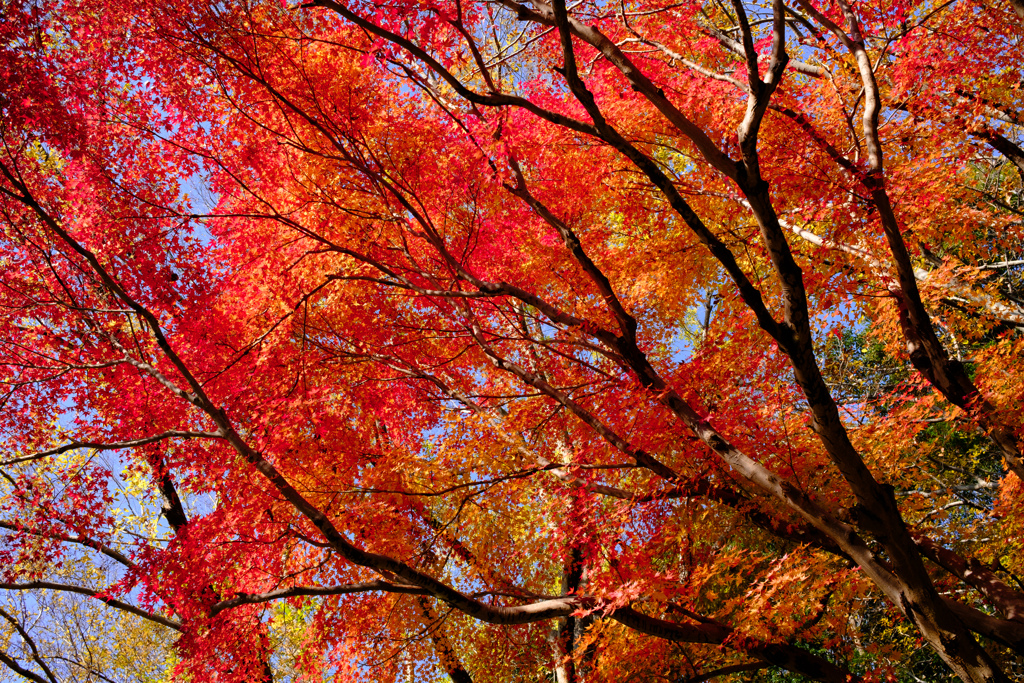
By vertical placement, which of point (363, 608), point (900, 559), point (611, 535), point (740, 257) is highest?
point (740, 257)

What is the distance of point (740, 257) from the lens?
11.7 m

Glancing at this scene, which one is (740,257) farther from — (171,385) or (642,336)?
(171,385)

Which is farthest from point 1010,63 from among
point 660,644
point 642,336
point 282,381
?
point 282,381

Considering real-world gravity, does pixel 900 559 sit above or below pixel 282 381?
below

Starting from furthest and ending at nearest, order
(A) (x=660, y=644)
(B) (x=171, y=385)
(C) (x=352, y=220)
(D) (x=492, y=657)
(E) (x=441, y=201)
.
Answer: (D) (x=492, y=657) < (E) (x=441, y=201) < (C) (x=352, y=220) < (A) (x=660, y=644) < (B) (x=171, y=385)

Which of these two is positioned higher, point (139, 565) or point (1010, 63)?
point (1010, 63)

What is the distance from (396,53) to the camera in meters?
8.22

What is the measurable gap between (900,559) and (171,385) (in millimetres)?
5750

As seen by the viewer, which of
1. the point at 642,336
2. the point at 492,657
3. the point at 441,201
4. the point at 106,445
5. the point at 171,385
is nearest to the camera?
the point at 171,385

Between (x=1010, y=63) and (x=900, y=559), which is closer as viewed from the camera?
(x=900, y=559)

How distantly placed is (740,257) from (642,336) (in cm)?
283

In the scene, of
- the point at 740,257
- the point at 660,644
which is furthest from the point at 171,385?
the point at 740,257

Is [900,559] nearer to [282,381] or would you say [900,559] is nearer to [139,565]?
[282,381]

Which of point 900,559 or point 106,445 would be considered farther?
point 106,445
